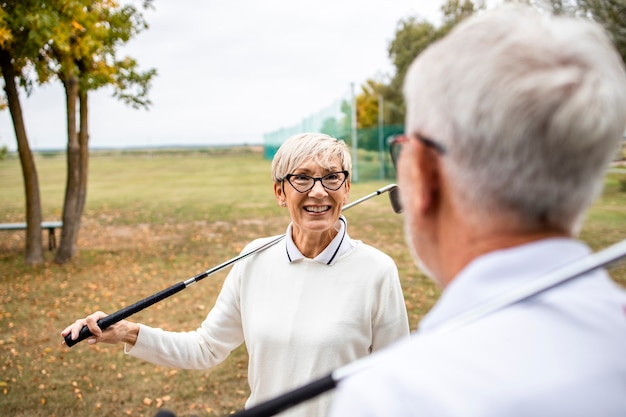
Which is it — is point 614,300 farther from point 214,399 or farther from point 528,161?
point 214,399

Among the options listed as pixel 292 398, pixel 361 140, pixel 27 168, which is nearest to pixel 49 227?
pixel 27 168

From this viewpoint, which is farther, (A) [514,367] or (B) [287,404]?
(B) [287,404]

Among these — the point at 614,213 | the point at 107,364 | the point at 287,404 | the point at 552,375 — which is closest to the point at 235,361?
the point at 107,364

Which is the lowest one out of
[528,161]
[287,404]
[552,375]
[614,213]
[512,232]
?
[614,213]

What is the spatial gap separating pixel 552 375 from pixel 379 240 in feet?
39.7

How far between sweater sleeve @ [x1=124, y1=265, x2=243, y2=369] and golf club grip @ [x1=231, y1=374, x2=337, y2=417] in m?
1.50

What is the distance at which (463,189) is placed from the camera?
97cm

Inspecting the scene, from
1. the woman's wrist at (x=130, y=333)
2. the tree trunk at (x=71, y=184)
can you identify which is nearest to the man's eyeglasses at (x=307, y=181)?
A: the woman's wrist at (x=130, y=333)

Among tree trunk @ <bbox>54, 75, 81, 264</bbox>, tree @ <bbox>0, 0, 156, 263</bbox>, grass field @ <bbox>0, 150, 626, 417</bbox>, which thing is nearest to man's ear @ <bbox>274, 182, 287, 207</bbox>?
grass field @ <bbox>0, 150, 626, 417</bbox>

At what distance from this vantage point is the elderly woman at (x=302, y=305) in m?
→ 2.40

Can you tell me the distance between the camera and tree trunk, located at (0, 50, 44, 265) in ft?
34.2

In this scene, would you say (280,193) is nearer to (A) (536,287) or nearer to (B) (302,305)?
(B) (302,305)

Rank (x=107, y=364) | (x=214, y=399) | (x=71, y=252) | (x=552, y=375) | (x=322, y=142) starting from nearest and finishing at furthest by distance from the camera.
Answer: (x=552, y=375)
(x=322, y=142)
(x=214, y=399)
(x=107, y=364)
(x=71, y=252)

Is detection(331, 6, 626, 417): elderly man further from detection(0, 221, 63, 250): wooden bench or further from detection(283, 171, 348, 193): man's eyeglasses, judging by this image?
detection(0, 221, 63, 250): wooden bench
